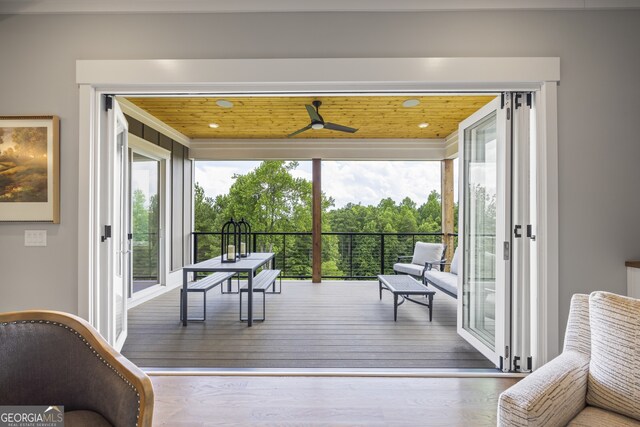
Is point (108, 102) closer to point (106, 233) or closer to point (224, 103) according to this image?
point (106, 233)

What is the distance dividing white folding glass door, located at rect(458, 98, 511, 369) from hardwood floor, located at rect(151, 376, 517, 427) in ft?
1.71

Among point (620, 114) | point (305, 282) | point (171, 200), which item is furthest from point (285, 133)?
point (620, 114)

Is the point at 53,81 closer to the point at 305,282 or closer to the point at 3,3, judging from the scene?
the point at 3,3

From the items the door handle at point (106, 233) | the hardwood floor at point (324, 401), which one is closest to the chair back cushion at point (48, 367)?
the hardwood floor at point (324, 401)

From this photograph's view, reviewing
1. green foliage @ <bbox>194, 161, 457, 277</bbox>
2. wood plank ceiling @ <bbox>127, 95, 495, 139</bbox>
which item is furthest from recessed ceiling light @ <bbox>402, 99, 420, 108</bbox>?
green foliage @ <bbox>194, 161, 457, 277</bbox>

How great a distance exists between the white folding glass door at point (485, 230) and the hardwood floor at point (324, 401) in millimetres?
522

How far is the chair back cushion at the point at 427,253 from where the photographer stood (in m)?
5.52

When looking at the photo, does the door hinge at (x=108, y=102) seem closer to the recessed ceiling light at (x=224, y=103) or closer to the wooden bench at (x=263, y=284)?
the recessed ceiling light at (x=224, y=103)

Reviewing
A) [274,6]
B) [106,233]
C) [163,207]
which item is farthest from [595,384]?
[163,207]

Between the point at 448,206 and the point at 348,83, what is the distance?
14.8 feet

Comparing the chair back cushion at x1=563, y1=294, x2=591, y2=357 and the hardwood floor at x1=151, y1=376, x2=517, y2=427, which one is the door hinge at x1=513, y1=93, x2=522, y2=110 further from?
the hardwood floor at x1=151, y1=376, x2=517, y2=427

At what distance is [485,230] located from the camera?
2855 millimetres

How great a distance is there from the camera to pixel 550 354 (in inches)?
85.9

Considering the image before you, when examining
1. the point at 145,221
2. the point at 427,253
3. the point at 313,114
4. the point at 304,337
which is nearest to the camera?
the point at 304,337
